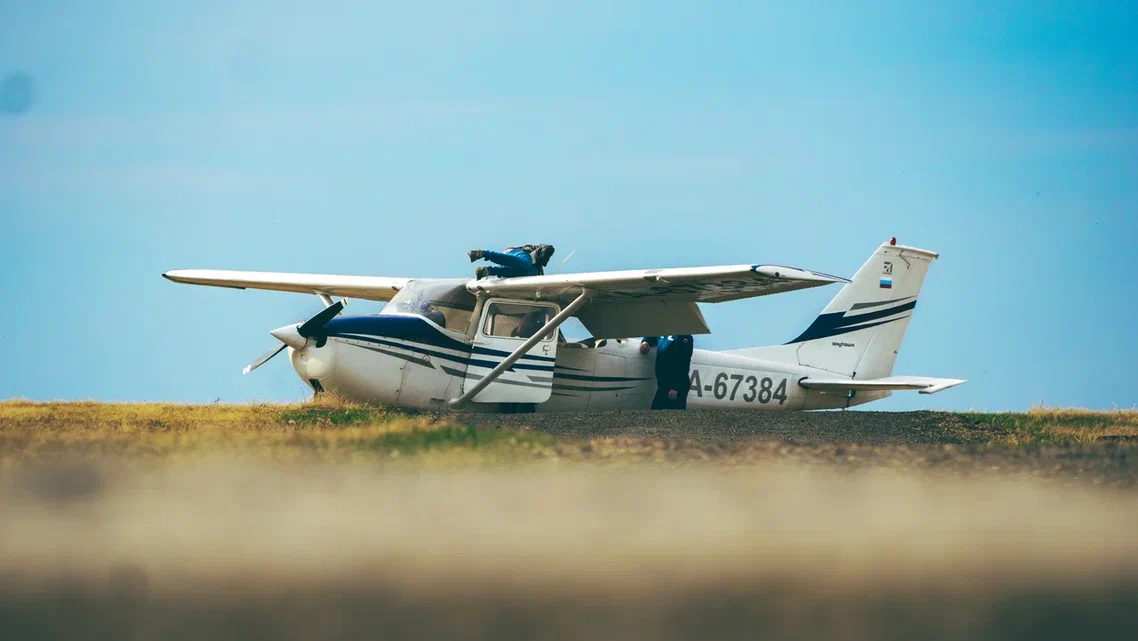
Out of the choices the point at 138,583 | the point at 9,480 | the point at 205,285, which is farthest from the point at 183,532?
the point at 205,285

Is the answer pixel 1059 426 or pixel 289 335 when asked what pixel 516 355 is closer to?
pixel 289 335

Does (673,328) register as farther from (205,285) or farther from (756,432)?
(205,285)

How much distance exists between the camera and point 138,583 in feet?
15.0

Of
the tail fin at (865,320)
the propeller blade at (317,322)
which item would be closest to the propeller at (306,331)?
the propeller blade at (317,322)

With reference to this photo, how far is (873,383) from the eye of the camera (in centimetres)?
1972

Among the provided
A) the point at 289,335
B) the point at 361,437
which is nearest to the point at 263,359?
the point at 289,335

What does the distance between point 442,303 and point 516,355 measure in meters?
1.39

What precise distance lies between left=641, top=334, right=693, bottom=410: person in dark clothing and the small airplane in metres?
0.16

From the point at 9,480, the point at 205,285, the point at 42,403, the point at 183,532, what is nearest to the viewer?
the point at 183,532

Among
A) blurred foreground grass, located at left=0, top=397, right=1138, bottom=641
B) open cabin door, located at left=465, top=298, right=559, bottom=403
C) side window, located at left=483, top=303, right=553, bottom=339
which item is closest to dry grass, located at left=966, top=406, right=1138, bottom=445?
blurred foreground grass, located at left=0, top=397, right=1138, bottom=641

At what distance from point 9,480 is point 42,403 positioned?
1062cm

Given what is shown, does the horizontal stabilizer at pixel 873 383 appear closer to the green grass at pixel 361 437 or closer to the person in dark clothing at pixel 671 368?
the green grass at pixel 361 437

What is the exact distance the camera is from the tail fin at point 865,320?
66.1 ft

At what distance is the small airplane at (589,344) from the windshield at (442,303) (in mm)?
21
